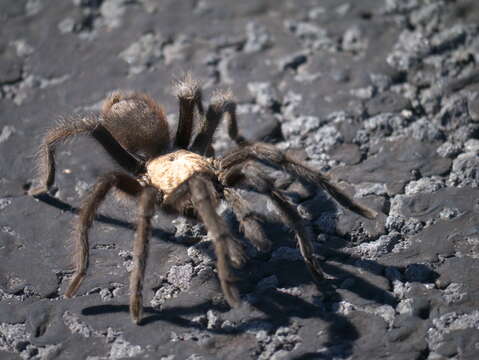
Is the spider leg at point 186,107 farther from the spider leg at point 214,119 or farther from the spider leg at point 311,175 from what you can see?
A: the spider leg at point 311,175

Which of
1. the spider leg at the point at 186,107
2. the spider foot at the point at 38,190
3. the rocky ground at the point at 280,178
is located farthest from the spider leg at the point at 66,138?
the spider leg at the point at 186,107

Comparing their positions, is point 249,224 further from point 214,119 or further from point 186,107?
point 186,107

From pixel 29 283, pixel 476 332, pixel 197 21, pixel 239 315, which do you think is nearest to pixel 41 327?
pixel 29 283

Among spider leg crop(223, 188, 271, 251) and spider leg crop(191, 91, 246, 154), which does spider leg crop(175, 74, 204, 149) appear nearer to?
spider leg crop(191, 91, 246, 154)

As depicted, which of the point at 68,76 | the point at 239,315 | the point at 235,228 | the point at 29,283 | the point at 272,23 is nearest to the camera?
the point at 239,315

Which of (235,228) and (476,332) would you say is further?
(235,228)

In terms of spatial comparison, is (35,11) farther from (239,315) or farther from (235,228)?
(239,315)
